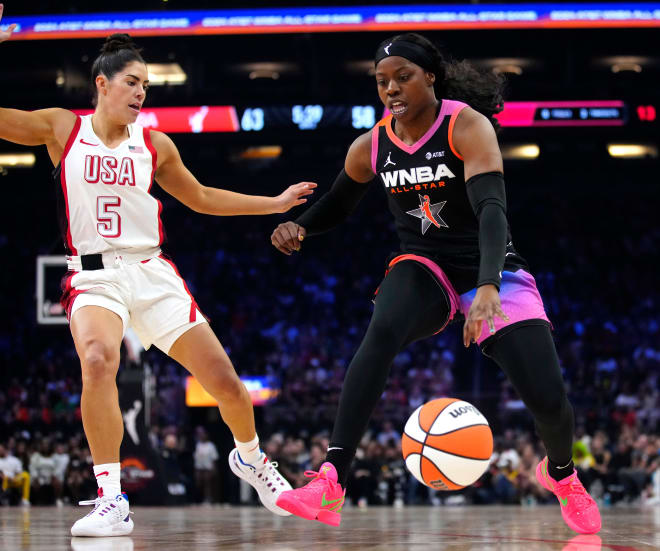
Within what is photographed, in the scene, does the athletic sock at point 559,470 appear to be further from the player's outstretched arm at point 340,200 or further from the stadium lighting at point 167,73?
the stadium lighting at point 167,73

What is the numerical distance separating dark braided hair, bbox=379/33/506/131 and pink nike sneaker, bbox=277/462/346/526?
1.70m

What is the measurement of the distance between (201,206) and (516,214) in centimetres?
1657

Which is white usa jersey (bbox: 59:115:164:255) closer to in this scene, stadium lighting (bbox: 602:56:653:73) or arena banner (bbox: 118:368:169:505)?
arena banner (bbox: 118:368:169:505)

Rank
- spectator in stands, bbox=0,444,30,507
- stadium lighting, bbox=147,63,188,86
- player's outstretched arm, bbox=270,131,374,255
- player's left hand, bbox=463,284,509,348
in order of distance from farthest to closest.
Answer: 1. stadium lighting, bbox=147,63,188,86
2. spectator in stands, bbox=0,444,30,507
3. player's outstretched arm, bbox=270,131,374,255
4. player's left hand, bbox=463,284,509,348

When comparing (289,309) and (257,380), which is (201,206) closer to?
(257,380)

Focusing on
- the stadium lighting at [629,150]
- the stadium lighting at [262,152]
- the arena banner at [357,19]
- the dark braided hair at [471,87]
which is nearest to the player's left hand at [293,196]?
the dark braided hair at [471,87]

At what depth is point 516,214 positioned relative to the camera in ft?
66.5

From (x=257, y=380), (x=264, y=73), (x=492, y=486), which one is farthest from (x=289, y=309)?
(x=492, y=486)

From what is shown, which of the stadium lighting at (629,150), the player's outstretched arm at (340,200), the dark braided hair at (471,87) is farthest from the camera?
the stadium lighting at (629,150)

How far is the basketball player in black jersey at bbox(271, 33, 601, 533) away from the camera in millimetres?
3527

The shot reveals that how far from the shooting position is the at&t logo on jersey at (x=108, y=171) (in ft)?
12.9

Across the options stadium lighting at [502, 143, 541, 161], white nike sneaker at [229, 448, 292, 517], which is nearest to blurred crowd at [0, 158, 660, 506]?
stadium lighting at [502, 143, 541, 161]

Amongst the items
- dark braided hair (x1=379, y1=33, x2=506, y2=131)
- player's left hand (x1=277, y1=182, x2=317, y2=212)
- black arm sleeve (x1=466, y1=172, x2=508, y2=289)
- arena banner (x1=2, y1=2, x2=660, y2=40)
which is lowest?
black arm sleeve (x1=466, y1=172, x2=508, y2=289)

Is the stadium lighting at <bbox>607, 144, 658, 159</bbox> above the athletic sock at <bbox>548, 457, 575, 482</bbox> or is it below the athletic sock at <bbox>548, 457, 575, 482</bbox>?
above
